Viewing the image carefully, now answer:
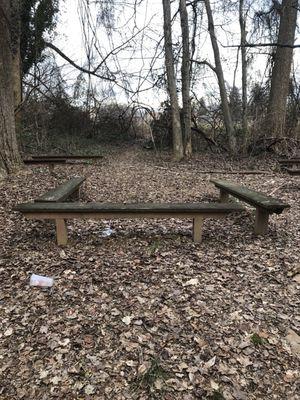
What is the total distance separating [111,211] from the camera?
12.0 ft

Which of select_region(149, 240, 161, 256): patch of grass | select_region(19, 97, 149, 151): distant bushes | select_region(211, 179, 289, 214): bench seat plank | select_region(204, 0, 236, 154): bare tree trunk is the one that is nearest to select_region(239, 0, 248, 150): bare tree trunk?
select_region(204, 0, 236, 154): bare tree trunk

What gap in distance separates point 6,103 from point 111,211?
4247 millimetres

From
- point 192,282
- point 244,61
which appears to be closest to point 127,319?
point 192,282

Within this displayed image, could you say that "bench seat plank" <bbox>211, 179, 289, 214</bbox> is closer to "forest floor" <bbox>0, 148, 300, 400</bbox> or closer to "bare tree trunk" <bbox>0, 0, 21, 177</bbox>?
"forest floor" <bbox>0, 148, 300, 400</bbox>

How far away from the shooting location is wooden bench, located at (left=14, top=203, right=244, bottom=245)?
3.60 meters

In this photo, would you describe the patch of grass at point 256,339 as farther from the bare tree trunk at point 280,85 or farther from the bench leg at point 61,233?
the bare tree trunk at point 280,85

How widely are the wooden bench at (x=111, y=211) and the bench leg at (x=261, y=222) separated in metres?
0.40

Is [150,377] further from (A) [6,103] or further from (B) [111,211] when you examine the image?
(A) [6,103]

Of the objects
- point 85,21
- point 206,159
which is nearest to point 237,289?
point 85,21

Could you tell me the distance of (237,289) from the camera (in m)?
2.99

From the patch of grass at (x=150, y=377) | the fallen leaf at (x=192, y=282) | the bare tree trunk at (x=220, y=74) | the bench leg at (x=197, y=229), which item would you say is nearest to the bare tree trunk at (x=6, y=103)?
the bench leg at (x=197, y=229)

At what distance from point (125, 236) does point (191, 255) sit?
879 mm

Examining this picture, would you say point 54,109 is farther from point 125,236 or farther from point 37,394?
point 37,394

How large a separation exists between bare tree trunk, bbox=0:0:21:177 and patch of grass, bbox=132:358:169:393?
16.7ft
